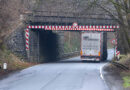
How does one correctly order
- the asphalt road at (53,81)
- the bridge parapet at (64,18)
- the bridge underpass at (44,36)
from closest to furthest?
the asphalt road at (53,81), the bridge parapet at (64,18), the bridge underpass at (44,36)

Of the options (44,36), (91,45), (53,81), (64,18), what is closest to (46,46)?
(44,36)

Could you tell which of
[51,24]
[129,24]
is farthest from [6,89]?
[51,24]

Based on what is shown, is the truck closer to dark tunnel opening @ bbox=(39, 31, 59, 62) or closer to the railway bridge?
the railway bridge

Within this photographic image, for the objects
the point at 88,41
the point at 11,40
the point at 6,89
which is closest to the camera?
the point at 6,89

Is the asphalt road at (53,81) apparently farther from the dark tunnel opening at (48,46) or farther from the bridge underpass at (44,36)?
the dark tunnel opening at (48,46)

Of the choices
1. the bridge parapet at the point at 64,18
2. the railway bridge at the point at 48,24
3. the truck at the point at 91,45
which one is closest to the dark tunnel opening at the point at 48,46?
the railway bridge at the point at 48,24

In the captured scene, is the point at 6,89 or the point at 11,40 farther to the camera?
→ the point at 11,40

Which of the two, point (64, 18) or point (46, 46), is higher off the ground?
point (64, 18)

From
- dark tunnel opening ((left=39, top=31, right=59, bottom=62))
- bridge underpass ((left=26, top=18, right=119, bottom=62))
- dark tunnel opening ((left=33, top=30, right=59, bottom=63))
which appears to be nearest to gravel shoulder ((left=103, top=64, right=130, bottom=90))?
bridge underpass ((left=26, top=18, right=119, bottom=62))

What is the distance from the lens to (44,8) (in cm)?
3319

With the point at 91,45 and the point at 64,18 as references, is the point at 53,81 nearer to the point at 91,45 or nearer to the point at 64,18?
the point at 64,18

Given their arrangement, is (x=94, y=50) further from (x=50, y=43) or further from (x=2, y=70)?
(x=2, y=70)

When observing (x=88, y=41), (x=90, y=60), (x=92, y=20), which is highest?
(x=92, y=20)

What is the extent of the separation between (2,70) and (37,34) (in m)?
14.8
